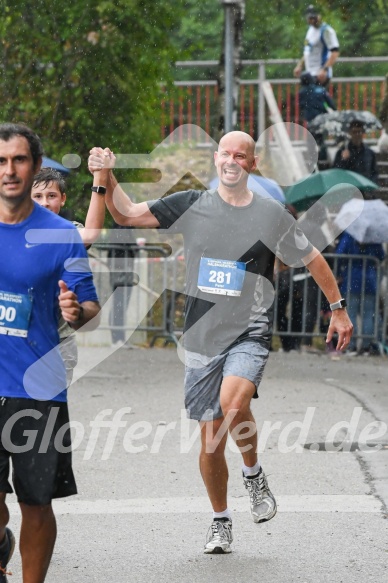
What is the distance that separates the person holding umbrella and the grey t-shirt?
9280mm

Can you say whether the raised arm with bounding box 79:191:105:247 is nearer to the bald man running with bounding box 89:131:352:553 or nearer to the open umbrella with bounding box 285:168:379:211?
the bald man running with bounding box 89:131:352:553

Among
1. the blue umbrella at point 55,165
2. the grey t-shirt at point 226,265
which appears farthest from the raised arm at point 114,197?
the blue umbrella at point 55,165

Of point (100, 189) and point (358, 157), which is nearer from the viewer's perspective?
point (100, 189)

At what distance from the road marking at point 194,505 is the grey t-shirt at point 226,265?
1.15m

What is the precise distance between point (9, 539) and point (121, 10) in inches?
406

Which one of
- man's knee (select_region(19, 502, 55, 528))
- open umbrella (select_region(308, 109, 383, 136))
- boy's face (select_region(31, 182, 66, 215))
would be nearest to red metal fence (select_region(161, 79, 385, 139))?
open umbrella (select_region(308, 109, 383, 136))

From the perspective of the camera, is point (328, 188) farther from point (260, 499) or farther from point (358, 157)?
point (260, 499)

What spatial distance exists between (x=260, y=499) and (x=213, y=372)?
0.66 metres

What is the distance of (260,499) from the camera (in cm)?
620

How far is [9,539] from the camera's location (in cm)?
523

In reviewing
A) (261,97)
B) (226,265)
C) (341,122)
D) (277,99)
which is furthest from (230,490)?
(277,99)

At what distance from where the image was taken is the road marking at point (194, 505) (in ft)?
22.5

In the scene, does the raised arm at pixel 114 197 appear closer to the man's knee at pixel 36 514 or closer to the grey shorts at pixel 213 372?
the grey shorts at pixel 213 372

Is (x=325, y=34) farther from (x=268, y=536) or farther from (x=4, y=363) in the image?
(x=4, y=363)
